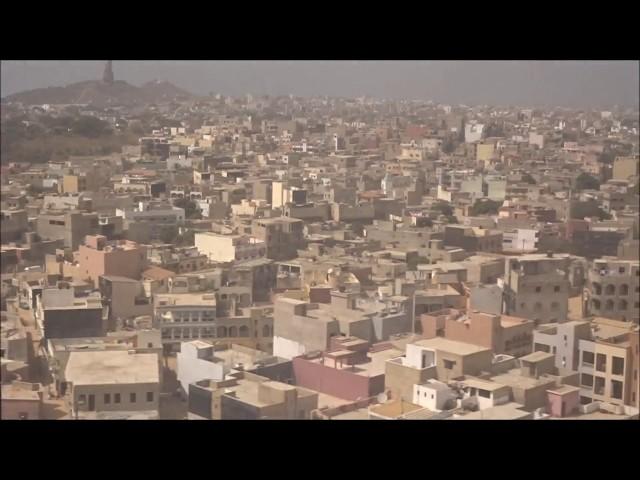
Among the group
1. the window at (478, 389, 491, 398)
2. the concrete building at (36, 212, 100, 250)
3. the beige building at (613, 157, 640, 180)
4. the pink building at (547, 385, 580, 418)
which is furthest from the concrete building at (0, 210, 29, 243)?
the beige building at (613, 157, 640, 180)

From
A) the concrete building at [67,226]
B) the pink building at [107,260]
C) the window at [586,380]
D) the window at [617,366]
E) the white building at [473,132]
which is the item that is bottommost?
the window at [586,380]

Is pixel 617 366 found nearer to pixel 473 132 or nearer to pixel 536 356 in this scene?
pixel 536 356

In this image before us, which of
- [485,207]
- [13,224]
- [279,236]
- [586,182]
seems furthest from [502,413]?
[586,182]

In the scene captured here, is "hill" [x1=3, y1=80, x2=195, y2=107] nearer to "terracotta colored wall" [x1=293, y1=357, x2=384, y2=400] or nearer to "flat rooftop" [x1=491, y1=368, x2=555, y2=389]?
"terracotta colored wall" [x1=293, y1=357, x2=384, y2=400]

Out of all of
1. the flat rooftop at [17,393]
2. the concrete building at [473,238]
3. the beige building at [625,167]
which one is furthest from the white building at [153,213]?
the beige building at [625,167]

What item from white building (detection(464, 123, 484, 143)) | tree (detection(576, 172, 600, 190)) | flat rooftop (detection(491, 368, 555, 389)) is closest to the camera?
flat rooftop (detection(491, 368, 555, 389))

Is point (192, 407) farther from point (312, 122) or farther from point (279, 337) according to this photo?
point (312, 122)

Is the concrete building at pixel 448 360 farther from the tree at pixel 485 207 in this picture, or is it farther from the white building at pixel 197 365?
the tree at pixel 485 207
